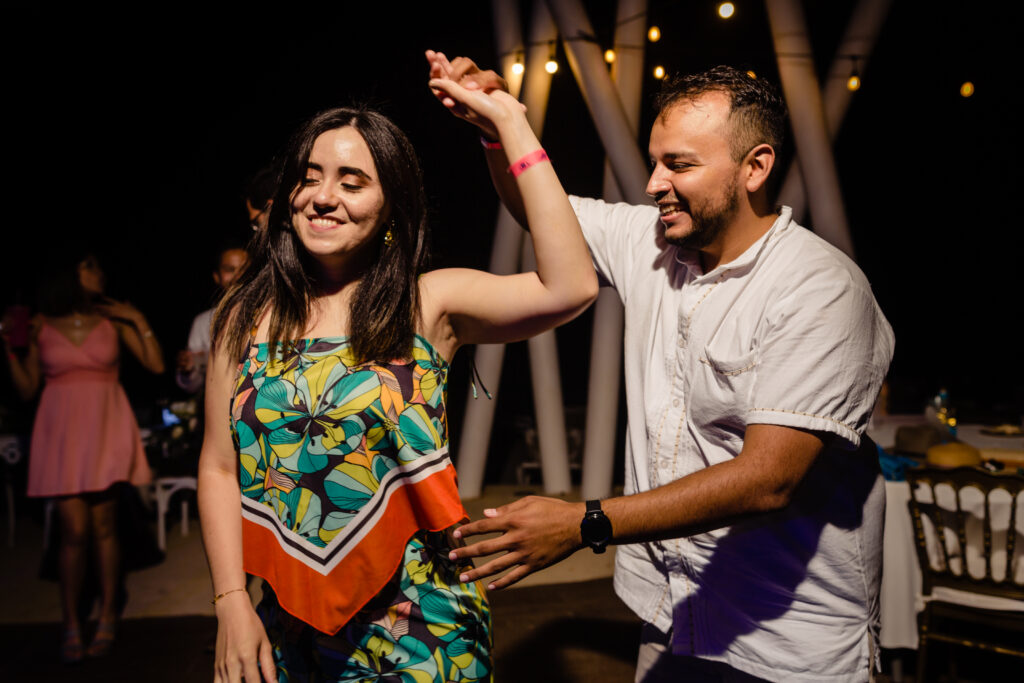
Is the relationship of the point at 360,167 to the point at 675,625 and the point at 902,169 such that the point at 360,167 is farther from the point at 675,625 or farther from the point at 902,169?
the point at 902,169

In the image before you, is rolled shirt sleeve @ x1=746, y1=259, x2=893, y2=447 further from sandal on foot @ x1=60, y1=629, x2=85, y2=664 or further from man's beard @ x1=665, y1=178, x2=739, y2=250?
sandal on foot @ x1=60, y1=629, x2=85, y2=664

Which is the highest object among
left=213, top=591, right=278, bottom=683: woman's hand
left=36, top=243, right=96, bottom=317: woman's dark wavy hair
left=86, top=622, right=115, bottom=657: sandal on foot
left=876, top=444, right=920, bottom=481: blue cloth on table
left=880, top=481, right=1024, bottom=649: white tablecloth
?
left=36, top=243, right=96, bottom=317: woman's dark wavy hair

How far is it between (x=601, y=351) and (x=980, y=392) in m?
5.46

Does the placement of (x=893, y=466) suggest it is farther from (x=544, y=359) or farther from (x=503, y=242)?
(x=503, y=242)

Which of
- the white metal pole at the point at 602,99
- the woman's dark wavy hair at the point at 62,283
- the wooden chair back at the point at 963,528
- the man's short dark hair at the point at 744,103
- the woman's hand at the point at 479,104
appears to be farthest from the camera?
the white metal pole at the point at 602,99

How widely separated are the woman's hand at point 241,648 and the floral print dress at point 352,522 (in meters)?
0.04

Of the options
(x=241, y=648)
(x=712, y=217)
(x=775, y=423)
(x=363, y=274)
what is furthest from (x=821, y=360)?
(x=241, y=648)

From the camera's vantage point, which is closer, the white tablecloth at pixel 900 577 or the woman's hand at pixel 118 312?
the white tablecloth at pixel 900 577

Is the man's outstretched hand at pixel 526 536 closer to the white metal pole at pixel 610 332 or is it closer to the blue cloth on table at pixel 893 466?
the blue cloth on table at pixel 893 466

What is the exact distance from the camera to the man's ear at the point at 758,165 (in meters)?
1.35

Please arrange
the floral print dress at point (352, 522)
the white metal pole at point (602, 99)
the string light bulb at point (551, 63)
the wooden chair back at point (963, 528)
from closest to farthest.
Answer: the floral print dress at point (352, 522), the wooden chair back at point (963, 528), the white metal pole at point (602, 99), the string light bulb at point (551, 63)

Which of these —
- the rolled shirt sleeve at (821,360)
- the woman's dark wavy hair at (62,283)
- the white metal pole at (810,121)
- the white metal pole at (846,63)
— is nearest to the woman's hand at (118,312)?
the woman's dark wavy hair at (62,283)

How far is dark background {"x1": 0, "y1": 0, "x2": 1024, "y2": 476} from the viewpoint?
228 inches

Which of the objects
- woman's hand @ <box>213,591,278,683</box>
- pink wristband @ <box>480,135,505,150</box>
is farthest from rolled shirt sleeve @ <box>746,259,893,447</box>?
woman's hand @ <box>213,591,278,683</box>
